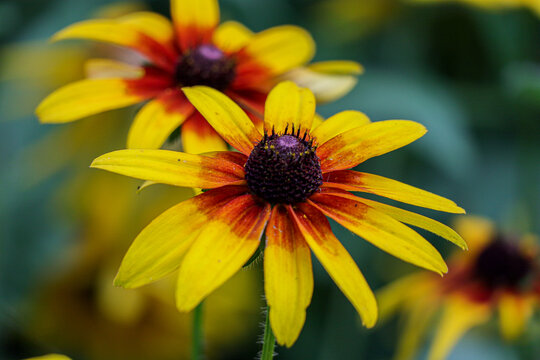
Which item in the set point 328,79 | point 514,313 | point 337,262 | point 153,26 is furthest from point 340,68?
point 514,313

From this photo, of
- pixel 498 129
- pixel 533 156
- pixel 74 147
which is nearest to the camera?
pixel 74 147

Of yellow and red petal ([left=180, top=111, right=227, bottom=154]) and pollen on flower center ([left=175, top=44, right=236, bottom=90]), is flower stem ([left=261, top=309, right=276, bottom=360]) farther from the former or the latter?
pollen on flower center ([left=175, top=44, right=236, bottom=90])

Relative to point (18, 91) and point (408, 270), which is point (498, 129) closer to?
point (408, 270)

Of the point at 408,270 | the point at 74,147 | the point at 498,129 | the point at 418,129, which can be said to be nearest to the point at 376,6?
the point at 498,129

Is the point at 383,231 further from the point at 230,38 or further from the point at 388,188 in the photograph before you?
the point at 230,38

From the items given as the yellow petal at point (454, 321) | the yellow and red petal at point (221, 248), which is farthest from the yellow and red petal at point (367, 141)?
the yellow petal at point (454, 321)

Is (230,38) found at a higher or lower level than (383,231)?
higher

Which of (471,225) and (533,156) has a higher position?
(533,156)
